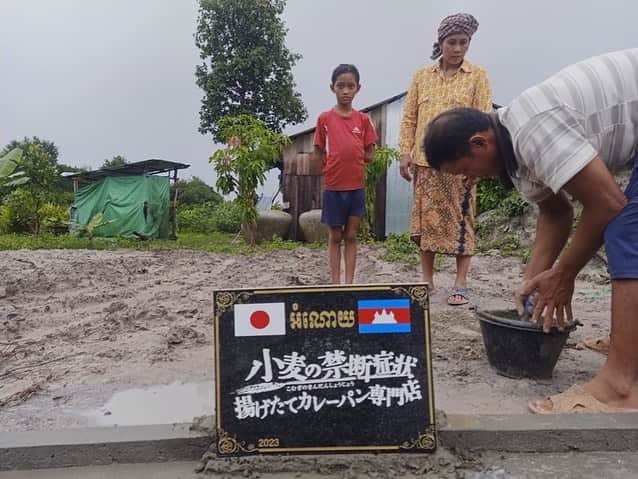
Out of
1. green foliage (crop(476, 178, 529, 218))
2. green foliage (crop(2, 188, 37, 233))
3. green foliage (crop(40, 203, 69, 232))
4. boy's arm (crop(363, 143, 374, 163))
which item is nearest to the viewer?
boy's arm (crop(363, 143, 374, 163))

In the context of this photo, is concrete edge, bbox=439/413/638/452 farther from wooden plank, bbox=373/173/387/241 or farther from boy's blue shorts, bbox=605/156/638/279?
wooden plank, bbox=373/173/387/241

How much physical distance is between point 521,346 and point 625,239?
0.59m

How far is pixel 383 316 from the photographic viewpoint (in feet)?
4.87

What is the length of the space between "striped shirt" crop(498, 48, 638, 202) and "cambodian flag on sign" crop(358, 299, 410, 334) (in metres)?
0.66

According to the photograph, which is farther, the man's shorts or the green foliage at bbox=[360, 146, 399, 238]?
the green foliage at bbox=[360, 146, 399, 238]

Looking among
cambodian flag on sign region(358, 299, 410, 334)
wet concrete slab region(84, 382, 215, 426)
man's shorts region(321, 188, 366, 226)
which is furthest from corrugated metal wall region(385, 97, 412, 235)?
cambodian flag on sign region(358, 299, 410, 334)

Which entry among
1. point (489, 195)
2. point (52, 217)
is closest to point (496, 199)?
point (489, 195)

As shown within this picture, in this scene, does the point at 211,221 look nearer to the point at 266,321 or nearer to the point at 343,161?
the point at 343,161

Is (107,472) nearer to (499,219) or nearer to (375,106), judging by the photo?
(499,219)

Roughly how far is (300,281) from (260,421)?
2901 mm

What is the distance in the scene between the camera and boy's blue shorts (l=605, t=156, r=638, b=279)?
1640 millimetres

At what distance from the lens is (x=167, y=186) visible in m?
13.7

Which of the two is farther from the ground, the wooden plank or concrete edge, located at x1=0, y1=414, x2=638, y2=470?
the wooden plank

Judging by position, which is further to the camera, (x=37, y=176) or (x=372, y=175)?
(x=37, y=176)
